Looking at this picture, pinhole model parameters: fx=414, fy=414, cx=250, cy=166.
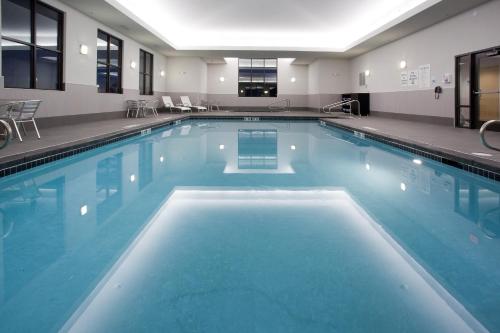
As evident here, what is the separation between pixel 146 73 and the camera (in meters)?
14.1

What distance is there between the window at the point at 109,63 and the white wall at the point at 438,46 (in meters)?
7.71

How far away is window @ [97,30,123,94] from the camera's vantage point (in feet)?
33.3

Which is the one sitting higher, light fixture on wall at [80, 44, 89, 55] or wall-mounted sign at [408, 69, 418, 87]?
light fixture on wall at [80, 44, 89, 55]

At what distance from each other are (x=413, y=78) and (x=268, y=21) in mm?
4298

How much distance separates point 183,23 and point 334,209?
10296 millimetres

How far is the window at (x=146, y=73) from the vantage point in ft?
44.7

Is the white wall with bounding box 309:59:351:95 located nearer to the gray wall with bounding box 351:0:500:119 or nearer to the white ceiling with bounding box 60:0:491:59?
the white ceiling with bounding box 60:0:491:59

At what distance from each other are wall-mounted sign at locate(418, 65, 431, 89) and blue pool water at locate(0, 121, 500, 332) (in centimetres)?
624

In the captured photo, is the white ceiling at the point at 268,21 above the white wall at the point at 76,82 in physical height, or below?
above

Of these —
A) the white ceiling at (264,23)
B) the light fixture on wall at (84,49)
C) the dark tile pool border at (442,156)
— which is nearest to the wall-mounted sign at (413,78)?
the white ceiling at (264,23)

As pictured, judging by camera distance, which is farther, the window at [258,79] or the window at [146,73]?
the window at [258,79]

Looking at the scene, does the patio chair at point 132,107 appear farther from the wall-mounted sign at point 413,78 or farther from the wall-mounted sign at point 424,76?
the wall-mounted sign at point 424,76

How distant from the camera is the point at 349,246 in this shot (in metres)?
2.19

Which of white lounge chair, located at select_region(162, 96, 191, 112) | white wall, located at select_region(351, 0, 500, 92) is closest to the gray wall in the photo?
white wall, located at select_region(351, 0, 500, 92)
